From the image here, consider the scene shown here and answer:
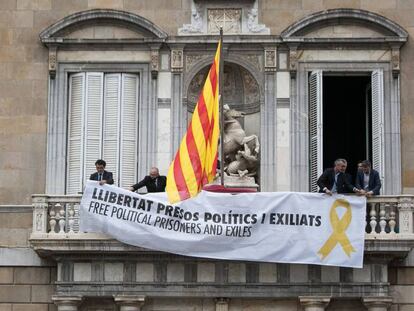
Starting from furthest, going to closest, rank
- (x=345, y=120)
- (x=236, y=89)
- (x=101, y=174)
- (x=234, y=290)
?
1. (x=345, y=120)
2. (x=236, y=89)
3. (x=101, y=174)
4. (x=234, y=290)

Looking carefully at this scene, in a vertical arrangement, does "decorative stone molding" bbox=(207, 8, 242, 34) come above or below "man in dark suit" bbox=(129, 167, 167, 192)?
above

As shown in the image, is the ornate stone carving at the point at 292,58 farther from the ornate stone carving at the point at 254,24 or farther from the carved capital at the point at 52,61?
the carved capital at the point at 52,61

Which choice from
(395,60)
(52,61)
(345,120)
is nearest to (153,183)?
(52,61)

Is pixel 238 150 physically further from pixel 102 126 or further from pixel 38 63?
pixel 38 63

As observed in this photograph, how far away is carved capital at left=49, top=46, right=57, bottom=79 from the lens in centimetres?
3712

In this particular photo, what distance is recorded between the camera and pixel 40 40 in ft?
122

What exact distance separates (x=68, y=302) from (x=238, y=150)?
17.4 ft

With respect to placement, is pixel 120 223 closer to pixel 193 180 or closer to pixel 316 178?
pixel 193 180

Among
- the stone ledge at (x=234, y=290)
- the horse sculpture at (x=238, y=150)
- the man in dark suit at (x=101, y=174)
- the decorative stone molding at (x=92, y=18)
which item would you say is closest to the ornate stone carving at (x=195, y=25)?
the decorative stone molding at (x=92, y=18)

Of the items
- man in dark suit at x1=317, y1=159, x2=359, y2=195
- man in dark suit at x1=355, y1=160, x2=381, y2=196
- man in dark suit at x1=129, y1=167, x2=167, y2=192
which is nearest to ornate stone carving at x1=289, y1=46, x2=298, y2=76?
man in dark suit at x1=317, y1=159, x2=359, y2=195

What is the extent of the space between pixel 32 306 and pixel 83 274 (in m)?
1.56

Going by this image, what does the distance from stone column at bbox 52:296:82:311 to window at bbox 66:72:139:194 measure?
2845 mm

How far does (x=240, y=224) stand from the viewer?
34969 millimetres

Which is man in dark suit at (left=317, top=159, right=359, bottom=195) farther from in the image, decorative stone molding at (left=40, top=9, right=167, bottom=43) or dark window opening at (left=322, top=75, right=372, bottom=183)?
decorative stone molding at (left=40, top=9, right=167, bottom=43)
